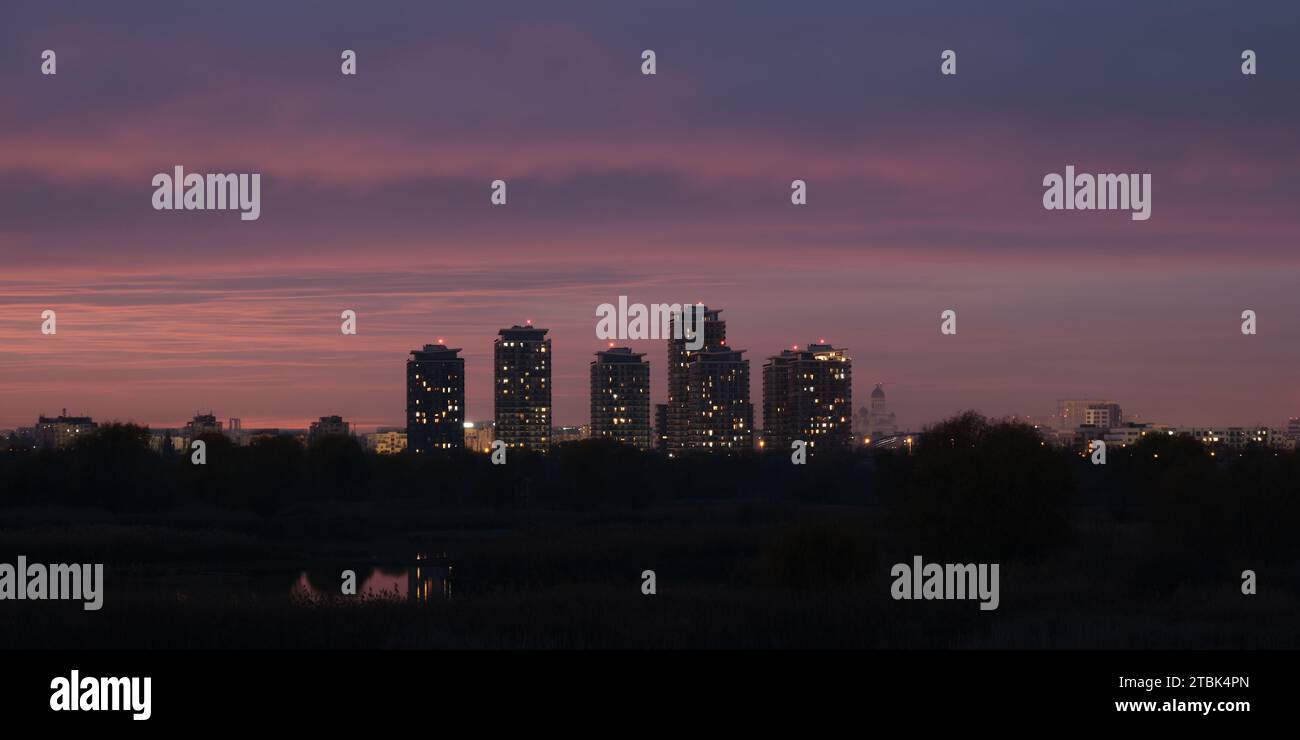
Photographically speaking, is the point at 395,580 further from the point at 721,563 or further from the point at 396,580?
the point at 721,563

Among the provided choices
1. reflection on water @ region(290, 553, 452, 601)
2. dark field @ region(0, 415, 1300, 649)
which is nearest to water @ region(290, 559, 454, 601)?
reflection on water @ region(290, 553, 452, 601)

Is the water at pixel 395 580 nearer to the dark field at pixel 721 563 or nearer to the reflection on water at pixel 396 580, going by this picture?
the reflection on water at pixel 396 580

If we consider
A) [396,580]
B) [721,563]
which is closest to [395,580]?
[396,580]

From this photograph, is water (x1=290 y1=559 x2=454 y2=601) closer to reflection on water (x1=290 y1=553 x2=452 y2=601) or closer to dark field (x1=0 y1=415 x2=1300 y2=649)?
reflection on water (x1=290 y1=553 x2=452 y2=601)

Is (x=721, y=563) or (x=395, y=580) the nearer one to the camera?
(x=721, y=563)

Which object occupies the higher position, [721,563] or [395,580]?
[721,563]

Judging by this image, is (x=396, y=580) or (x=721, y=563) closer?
(x=721, y=563)

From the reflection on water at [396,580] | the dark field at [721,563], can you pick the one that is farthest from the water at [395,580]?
the dark field at [721,563]

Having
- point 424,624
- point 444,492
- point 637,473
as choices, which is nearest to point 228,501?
point 444,492
